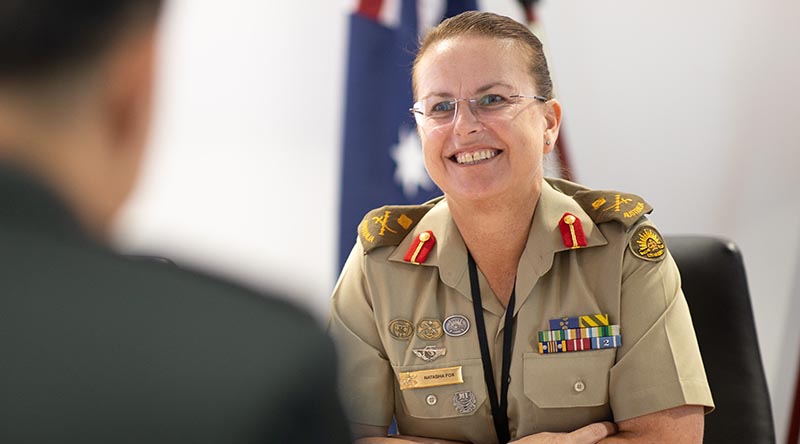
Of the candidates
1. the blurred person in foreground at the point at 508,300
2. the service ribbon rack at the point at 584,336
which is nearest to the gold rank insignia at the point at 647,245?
the blurred person in foreground at the point at 508,300

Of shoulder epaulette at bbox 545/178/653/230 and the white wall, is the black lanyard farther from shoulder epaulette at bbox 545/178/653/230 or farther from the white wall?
the white wall

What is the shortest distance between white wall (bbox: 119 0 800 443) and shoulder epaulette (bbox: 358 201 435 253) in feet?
3.79

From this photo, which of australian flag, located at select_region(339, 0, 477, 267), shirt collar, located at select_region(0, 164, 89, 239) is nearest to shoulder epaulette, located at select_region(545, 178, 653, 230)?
australian flag, located at select_region(339, 0, 477, 267)

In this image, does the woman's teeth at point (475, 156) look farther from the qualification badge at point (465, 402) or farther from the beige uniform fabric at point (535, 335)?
the qualification badge at point (465, 402)

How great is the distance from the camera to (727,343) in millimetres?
2023

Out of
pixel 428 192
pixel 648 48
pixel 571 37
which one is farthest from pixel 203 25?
pixel 648 48

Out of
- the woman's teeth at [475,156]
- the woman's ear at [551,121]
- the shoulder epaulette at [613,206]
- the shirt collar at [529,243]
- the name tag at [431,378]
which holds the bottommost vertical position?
the name tag at [431,378]

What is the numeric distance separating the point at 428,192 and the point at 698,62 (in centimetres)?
104

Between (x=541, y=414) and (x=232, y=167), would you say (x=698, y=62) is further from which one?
(x=541, y=414)

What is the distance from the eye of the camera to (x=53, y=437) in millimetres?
418

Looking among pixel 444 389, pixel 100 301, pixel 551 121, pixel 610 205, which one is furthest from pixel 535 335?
pixel 100 301

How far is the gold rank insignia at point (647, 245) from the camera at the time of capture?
1.78 meters

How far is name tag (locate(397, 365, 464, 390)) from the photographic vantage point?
1.78 metres

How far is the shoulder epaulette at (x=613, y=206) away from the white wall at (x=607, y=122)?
1.37m
